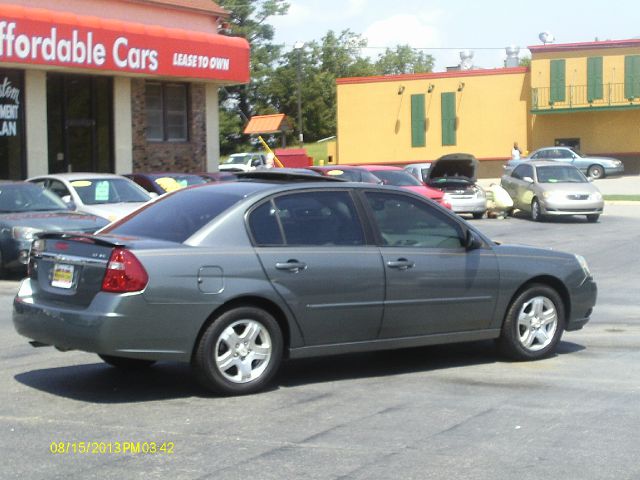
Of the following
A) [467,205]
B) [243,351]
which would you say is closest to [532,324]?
[243,351]

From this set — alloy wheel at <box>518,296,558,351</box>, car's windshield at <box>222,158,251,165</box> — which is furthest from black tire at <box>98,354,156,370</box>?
car's windshield at <box>222,158,251,165</box>

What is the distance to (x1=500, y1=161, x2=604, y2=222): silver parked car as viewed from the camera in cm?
2669

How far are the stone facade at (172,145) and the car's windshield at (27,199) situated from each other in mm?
11549

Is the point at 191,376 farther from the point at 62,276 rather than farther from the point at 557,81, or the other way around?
the point at 557,81

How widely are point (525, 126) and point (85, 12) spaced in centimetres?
3001

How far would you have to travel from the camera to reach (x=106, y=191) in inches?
726

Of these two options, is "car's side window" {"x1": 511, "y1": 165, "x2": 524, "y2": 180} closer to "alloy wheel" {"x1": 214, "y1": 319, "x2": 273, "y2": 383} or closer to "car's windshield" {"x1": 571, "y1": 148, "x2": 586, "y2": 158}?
"car's windshield" {"x1": 571, "y1": 148, "x2": 586, "y2": 158}

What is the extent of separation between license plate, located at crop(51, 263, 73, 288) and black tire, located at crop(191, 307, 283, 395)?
102 centimetres

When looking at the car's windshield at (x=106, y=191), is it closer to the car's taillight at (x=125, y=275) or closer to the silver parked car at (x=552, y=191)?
the car's taillight at (x=125, y=275)

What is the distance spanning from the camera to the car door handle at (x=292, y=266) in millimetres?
7434

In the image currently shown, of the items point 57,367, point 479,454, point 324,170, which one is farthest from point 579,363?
point 324,170

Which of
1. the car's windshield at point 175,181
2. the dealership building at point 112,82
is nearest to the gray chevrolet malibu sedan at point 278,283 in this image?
the car's windshield at point 175,181

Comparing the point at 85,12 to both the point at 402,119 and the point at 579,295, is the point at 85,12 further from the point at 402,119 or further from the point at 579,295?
the point at 402,119

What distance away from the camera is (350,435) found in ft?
20.7
